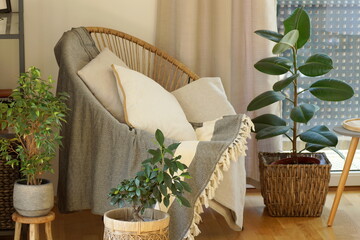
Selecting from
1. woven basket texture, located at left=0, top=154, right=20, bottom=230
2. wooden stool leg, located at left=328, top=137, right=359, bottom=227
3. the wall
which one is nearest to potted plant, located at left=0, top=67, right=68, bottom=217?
woven basket texture, located at left=0, top=154, right=20, bottom=230

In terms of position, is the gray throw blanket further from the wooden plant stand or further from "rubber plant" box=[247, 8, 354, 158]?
"rubber plant" box=[247, 8, 354, 158]

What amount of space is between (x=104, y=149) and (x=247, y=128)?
589 millimetres

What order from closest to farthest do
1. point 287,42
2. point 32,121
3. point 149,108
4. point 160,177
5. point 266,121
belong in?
1. point 160,177
2. point 32,121
3. point 149,108
4. point 287,42
5. point 266,121

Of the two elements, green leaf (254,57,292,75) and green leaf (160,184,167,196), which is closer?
green leaf (160,184,167,196)

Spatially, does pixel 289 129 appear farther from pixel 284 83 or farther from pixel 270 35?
pixel 270 35

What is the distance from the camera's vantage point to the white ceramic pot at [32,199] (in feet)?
8.75

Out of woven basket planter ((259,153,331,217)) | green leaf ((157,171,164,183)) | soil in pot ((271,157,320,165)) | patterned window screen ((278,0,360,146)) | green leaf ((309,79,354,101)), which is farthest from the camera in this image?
patterned window screen ((278,0,360,146))

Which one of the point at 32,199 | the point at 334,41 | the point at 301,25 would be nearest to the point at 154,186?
the point at 32,199

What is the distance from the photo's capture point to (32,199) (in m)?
2.67

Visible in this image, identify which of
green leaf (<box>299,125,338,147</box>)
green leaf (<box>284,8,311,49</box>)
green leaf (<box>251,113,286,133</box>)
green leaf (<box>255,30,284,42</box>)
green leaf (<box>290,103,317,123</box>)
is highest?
green leaf (<box>284,8,311,49</box>)

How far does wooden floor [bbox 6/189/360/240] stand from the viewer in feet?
10.4

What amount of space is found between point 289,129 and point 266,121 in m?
0.13

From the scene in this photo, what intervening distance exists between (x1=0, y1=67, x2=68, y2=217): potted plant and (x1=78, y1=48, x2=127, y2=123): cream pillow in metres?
0.36

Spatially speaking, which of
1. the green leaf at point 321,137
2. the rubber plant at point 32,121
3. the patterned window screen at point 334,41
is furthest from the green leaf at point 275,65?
the rubber plant at point 32,121
